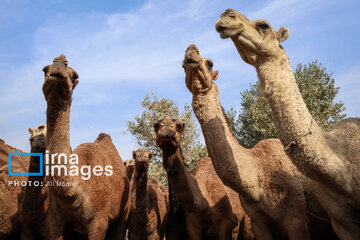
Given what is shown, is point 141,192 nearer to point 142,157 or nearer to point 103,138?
point 142,157

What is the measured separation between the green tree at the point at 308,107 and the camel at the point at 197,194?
580 inches

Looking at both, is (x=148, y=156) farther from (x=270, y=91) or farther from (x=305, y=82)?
(x=305, y=82)

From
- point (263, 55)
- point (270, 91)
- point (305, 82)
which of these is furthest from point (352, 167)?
point (305, 82)

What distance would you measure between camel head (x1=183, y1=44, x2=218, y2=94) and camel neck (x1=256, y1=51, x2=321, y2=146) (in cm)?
135

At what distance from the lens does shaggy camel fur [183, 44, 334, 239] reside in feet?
17.8

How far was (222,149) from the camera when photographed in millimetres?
5387

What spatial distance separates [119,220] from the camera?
7.78m

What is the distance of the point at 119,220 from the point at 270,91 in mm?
4868

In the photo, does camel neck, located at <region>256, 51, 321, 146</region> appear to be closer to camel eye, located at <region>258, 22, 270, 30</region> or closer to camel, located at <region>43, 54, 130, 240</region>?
camel eye, located at <region>258, 22, 270, 30</region>

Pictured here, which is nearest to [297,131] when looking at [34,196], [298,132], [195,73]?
[298,132]

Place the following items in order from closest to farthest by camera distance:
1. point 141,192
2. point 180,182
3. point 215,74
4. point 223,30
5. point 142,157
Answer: point 223,30, point 215,74, point 180,182, point 142,157, point 141,192

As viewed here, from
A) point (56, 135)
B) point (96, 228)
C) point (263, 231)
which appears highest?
point (56, 135)

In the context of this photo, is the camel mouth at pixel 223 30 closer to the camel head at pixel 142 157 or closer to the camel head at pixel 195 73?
the camel head at pixel 195 73

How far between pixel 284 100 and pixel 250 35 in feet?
2.94
